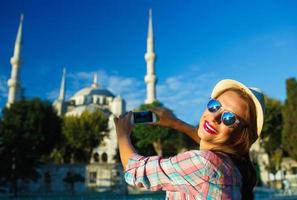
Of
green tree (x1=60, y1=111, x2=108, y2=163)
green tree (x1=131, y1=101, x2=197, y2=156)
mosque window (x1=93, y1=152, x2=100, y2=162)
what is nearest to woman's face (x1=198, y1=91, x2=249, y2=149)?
green tree (x1=131, y1=101, x2=197, y2=156)

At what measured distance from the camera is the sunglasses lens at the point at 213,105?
191cm

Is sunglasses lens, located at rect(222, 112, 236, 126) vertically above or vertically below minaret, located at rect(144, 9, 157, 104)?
below

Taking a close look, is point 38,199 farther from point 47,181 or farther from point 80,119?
point 80,119

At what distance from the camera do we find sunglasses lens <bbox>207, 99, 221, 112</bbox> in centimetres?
191

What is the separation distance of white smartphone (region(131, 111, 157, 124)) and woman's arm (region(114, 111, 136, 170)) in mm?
36

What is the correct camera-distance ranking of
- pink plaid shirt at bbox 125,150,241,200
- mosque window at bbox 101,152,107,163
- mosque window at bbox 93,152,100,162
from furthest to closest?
mosque window at bbox 93,152,100,162 → mosque window at bbox 101,152,107,163 → pink plaid shirt at bbox 125,150,241,200

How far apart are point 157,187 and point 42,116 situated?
3192cm

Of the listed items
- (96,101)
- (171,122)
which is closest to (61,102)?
(96,101)

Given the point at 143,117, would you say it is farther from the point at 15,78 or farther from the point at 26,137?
the point at 15,78

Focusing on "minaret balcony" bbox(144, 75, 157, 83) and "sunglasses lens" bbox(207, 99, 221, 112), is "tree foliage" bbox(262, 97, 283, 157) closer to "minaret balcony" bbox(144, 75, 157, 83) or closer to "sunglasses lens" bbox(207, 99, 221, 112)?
"minaret balcony" bbox(144, 75, 157, 83)

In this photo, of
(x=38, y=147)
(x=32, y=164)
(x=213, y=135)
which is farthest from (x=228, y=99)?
(x=38, y=147)

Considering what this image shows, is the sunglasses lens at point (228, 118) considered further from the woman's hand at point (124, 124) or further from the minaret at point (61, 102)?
the minaret at point (61, 102)

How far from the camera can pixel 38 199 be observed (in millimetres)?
13039

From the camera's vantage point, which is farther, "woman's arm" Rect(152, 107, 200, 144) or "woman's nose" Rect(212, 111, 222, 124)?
"woman's arm" Rect(152, 107, 200, 144)
